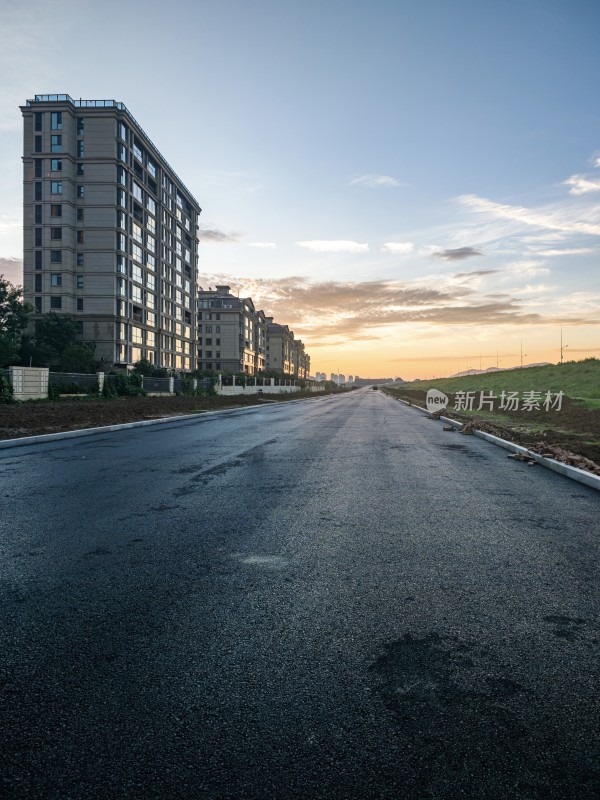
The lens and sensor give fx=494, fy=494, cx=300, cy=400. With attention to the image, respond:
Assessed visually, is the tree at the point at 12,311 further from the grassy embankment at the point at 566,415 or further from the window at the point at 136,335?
the grassy embankment at the point at 566,415

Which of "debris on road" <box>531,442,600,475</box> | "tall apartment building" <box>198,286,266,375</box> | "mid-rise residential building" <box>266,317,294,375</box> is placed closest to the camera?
"debris on road" <box>531,442,600,475</box>

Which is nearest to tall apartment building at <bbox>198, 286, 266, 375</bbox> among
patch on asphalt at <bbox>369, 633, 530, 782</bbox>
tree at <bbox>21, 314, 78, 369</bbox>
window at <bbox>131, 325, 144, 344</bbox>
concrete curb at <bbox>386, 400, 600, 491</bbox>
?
window at <bbox>131, 325, 144, 344</bbox>

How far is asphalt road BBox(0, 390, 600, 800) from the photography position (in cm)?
194

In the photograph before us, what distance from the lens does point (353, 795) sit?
1807 mm

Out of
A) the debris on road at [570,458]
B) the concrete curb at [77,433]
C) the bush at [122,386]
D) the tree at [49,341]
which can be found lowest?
the concrete curb at [77,433]

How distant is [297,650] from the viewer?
111 inches

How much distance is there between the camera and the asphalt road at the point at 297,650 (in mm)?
1940

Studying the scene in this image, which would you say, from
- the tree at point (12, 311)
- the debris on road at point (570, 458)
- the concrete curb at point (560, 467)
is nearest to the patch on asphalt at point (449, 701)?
the concrete curb at point (560, 467)

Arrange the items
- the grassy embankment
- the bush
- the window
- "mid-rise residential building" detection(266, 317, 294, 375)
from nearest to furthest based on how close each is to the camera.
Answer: the grassy embankment, the bush, the window, "mid-rise residential building" detection(266, 317, 294, 375)

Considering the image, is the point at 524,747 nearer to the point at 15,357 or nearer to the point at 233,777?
the point at 233,777

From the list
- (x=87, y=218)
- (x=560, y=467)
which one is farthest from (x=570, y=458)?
(x=87, y=218)

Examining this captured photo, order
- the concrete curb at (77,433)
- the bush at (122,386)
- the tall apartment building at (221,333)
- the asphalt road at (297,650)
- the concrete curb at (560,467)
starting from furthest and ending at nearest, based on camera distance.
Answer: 1. the tall apartment building at (221,333)
2. the bush at (122,386)
3. the concrete curb at (77,433)
4. the concrete curb at (560,467)
5. the asphalt road at (297,650)

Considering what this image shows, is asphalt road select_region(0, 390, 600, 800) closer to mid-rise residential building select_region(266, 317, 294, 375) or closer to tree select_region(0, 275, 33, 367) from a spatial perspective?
tree select_region(0, 275, 33, 367)

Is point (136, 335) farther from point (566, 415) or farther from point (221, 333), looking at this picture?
point (566, 415)
